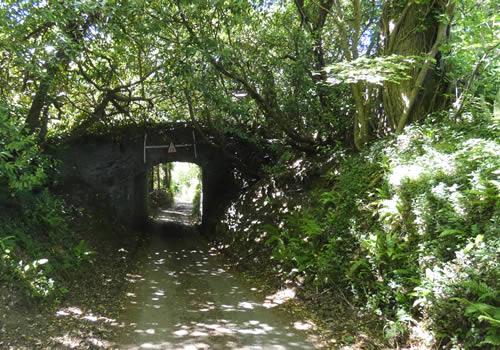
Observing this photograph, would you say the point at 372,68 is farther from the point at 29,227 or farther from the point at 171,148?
the point at 171,148

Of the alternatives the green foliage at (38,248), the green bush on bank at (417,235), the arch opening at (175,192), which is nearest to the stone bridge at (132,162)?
the green foliage at (38,248)

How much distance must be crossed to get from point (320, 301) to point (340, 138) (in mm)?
6000

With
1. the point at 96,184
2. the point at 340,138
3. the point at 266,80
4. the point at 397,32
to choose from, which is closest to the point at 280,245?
the point at 340,138

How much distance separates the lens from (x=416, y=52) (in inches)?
354

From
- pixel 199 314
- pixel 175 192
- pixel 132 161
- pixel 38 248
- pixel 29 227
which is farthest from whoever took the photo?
pixel 175 192

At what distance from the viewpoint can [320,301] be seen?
24.4 feet

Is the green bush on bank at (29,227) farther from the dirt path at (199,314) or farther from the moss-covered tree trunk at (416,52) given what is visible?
the moss-covered tree trunk at (416,52)

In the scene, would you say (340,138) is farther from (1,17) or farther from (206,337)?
(1,17)

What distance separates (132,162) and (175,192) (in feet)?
115

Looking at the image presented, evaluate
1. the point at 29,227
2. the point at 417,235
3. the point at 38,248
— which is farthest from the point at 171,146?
the point at 417,235

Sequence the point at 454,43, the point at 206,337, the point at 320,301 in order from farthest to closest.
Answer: the point at 454,43
the point at 320,301
the point at 206,337

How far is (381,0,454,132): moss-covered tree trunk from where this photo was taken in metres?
8.73

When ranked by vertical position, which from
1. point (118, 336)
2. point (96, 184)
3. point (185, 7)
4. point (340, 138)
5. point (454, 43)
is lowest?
point (118, 336)

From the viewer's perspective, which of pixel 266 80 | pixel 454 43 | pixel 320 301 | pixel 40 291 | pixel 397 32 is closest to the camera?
pixel 40 291
